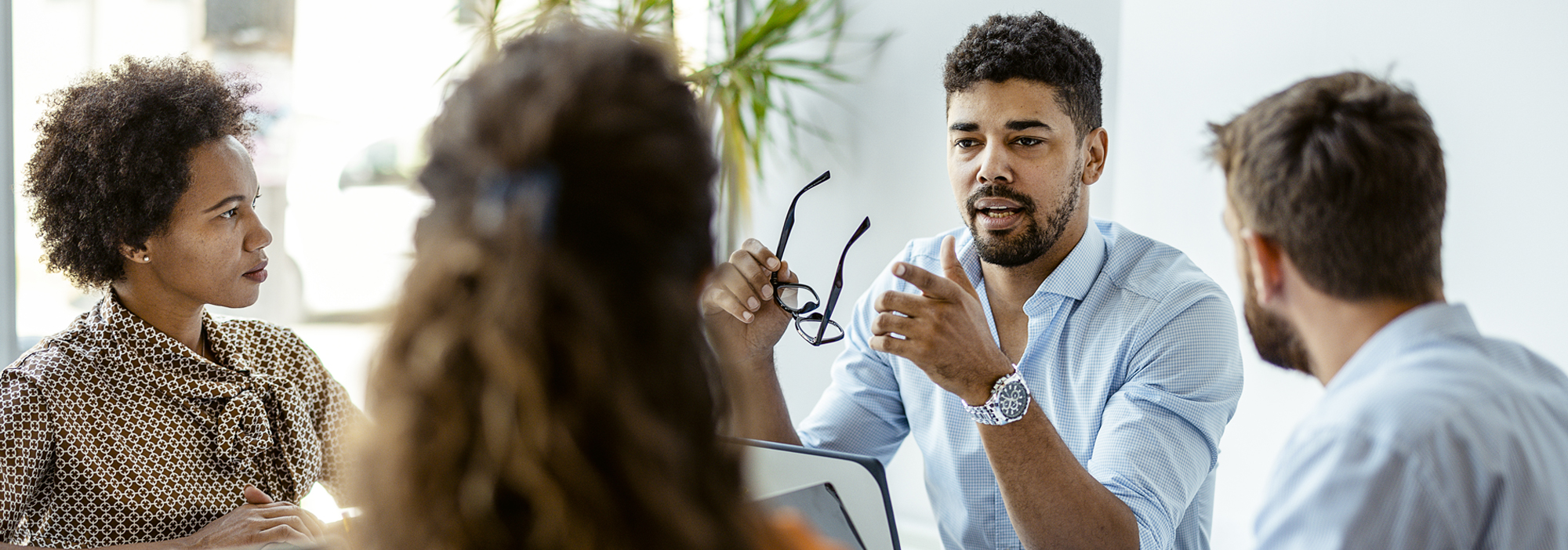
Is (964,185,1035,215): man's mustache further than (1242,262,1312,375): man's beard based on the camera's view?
Yes

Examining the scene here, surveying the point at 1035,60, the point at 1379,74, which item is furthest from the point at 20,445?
the point at 1379,74

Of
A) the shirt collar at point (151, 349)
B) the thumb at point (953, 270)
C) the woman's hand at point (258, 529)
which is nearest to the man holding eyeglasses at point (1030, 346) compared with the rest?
the thumb at point (953, 270)

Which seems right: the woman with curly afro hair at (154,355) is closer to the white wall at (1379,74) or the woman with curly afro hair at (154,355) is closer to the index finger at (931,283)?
the index finger at (931,283)

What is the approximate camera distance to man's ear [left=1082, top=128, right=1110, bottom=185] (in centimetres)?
188

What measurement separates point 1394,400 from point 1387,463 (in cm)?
6

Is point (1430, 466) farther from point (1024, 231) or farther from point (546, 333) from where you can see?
point (1024, 231)

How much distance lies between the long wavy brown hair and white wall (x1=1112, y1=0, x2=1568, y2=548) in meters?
1.80

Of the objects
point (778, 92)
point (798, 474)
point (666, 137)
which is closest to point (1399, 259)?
point (798, 474)

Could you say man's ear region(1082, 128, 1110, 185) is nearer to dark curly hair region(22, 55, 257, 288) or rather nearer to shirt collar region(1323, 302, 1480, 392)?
shirt collar region(1323, 302, 1480, 392)

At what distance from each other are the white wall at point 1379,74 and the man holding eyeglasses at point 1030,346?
49 centimetres

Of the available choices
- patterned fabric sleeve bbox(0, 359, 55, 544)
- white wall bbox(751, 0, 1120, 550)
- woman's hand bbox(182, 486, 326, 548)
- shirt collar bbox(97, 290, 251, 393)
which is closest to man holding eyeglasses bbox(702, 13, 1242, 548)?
woman's hand bbox(182, 486, 326, 548)

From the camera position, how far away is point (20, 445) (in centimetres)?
134

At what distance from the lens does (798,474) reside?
0.98 m

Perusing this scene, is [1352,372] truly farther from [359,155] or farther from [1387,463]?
[359,155]
